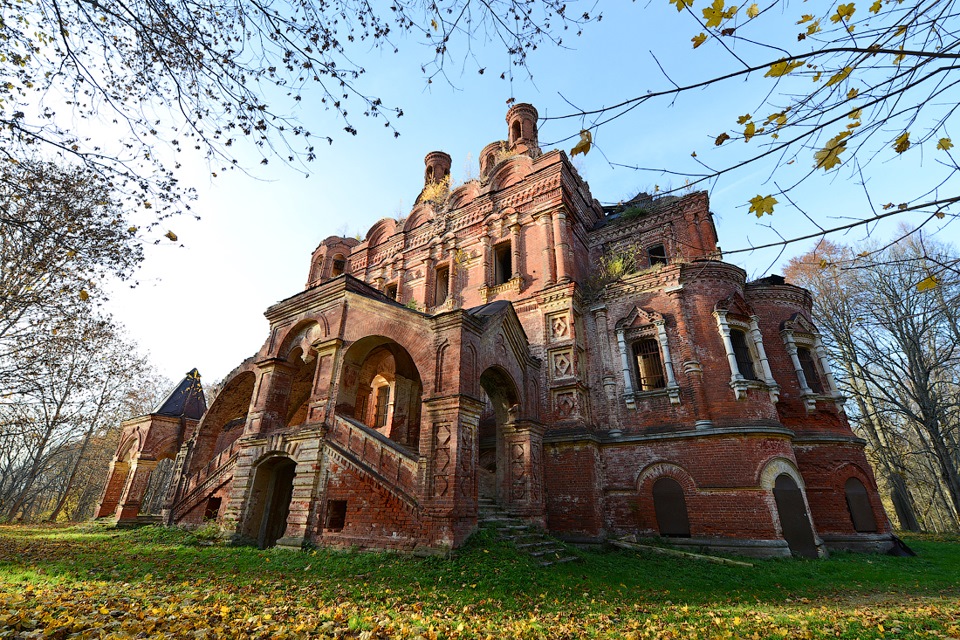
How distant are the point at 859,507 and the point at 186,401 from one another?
982 inches

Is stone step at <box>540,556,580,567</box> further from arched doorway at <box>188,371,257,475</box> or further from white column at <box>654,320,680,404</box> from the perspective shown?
arched doorway at <box>188,371,257,475</box>

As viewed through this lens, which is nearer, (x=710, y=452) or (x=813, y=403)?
(x=710, y=452)

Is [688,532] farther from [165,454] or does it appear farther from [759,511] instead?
[165,454]

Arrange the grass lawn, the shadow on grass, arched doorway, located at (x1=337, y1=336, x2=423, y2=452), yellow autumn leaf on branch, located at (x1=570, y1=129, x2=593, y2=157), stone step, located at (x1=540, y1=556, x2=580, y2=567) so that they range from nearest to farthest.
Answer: yellow autumn leaf on branch, located at (x1=570, y1=129, x2=593, y2=157) < the grass lawn < the shadow on grass < stone step, located at (x1=540, y1=556, x2=580, y2=567) < arched doorway, located at (x1=337, y1=336, x2=423, y2=452)

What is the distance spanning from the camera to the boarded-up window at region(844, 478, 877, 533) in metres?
13.3

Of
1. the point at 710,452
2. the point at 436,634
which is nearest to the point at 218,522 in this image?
the point at 436,634

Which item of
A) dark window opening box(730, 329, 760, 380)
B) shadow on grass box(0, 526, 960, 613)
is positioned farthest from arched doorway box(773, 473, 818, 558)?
dark window opening box(730, 329, 760, 380)

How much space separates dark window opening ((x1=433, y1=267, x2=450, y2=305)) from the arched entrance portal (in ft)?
31.4

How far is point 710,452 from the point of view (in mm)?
12422

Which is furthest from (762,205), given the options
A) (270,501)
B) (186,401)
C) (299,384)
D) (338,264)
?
(338,264)

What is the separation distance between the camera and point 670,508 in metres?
12.6

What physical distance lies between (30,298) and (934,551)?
1047 inches

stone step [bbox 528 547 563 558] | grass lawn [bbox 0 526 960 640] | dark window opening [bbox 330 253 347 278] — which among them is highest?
dark window opening [bbox 330 253 347 278]

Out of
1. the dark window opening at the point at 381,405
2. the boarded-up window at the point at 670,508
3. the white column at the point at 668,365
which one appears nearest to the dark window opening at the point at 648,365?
the white column at the point at 668,365
